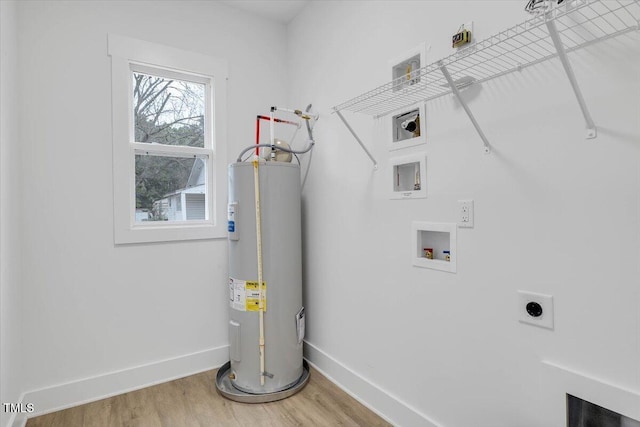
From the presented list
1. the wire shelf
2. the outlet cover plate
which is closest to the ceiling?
the wire shelf

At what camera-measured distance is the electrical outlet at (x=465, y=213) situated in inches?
57.6

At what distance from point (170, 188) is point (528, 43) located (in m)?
2.29

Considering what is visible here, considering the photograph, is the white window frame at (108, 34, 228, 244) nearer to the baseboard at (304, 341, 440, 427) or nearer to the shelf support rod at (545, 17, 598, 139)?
the baseboard at (304, 341, 440, 427)

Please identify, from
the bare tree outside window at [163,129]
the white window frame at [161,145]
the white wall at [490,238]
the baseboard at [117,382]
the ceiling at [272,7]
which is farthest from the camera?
the ceiling at [272,7]

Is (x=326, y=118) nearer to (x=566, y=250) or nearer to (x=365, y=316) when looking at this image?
(x=365, y=316)

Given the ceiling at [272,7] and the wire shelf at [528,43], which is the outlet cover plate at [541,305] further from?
the ceiling at [272,7]

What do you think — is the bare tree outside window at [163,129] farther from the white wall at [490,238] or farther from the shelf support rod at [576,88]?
the shelf support rod at [576,88]

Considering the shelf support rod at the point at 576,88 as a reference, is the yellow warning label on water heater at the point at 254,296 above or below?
below

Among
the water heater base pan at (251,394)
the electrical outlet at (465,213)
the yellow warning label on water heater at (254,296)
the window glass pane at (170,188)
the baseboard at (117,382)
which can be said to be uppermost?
the window glass pane at (170,188)

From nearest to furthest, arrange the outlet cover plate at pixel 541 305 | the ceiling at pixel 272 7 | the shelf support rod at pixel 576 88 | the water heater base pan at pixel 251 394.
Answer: the shelf support rod at pixel 576 88 → the outlet cover plate at pixel 541 305 → the water heater base pan at pixel 251 394 → the ceiling at pixel 272 7

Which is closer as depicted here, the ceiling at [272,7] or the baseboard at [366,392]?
the baseboard at [366,392]

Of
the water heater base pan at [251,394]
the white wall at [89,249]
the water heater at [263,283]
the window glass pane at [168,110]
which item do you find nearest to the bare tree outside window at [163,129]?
the window glass pane at [168,110]

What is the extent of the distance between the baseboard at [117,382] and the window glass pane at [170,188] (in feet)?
3.33

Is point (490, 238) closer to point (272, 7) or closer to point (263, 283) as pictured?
point (263, 283)
